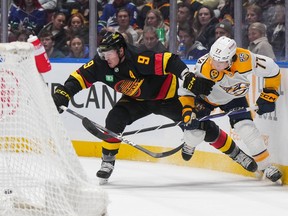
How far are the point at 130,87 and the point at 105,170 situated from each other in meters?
0.57

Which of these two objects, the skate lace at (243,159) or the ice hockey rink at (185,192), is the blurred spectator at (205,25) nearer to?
the ice hockey rink at (185,192)

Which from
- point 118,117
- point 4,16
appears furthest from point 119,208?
point 4,16

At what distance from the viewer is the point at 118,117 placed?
609cm

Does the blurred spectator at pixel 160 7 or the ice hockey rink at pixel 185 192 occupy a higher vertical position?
the blurred spectator at pixel 160 7

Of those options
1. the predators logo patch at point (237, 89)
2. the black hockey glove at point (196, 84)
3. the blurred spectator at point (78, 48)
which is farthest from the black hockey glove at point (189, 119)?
the blurred spectator at point (78, 48)

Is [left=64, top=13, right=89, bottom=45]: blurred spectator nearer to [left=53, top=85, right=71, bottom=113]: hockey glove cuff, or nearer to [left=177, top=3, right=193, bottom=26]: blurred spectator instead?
[left=177, top=3, right=193, bottom=26]: blurred spectator

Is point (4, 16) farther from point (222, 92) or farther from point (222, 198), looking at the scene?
point (222, 198)

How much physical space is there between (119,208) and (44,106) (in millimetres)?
913

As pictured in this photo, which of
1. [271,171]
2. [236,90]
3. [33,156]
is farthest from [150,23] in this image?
[33,156]

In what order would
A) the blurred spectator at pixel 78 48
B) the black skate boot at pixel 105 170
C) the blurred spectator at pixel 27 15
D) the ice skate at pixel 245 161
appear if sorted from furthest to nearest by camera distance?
the blurred spectator at pixel 27 15
the blurred spectator at pixel 78 48
the black skate boot at pixel 105 170
the ice skate at pixel 245 161

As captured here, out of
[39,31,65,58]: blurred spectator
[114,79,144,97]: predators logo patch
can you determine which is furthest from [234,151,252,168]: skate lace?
[39,31,65,58]: blurred spectator

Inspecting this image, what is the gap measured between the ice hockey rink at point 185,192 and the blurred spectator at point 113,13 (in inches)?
50.9

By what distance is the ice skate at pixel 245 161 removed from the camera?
19.7ft

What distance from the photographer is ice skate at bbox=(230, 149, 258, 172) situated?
6008 millimetres
